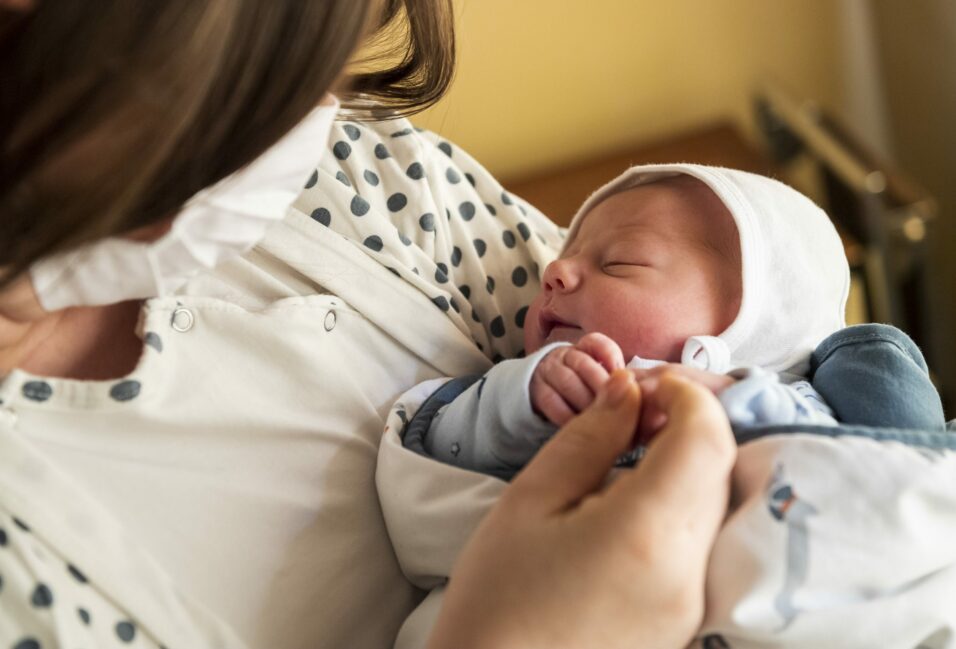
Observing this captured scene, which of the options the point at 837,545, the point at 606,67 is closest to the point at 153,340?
the point at 837,545

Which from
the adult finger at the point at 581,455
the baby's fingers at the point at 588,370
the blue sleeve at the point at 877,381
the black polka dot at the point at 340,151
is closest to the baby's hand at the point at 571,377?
the baby's fingers at the point at 588,370

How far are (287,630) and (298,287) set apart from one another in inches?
11.6

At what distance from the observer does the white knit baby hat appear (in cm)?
88

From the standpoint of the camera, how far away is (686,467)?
21.4 inches

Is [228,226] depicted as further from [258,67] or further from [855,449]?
[855,449]

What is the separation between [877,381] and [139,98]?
2.00 feet

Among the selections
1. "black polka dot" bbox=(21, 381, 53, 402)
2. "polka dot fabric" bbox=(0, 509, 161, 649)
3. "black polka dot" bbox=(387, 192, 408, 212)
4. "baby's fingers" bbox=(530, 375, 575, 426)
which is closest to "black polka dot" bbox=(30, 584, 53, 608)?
"polka dot fabric" bbox=(0, 509, 161, 649)

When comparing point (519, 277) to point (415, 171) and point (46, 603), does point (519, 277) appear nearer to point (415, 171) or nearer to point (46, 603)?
point (415, 171)

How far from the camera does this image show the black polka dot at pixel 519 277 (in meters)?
1.03

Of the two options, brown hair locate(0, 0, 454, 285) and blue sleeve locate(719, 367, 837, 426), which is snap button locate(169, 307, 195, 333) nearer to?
brown hair locate(0, 0, 454, 285)

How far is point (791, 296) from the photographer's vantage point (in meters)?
0.91

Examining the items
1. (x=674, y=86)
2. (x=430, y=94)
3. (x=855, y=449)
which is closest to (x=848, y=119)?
(x=674, y=86)

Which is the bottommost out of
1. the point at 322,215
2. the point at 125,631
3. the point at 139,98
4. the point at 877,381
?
the point at 125,631

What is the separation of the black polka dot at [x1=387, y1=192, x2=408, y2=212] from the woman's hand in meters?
0.42
